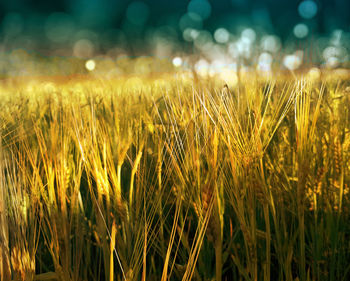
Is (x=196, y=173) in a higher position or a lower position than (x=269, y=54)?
lower

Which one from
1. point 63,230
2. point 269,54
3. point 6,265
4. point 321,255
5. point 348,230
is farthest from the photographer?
point 269,54

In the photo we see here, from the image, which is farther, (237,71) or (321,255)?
(237,71)

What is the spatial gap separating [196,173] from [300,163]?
21 cm

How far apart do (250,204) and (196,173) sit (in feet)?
0.37

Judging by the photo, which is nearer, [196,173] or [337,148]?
[196,173]

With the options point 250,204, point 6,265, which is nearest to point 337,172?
point 250,204

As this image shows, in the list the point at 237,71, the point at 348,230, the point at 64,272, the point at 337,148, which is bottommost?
the point at 348,230

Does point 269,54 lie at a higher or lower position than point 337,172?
higher

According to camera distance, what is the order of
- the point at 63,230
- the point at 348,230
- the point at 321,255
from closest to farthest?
the point at 63,230 < the point at 321,255 < the point at 348,230

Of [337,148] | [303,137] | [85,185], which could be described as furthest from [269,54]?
[85,185]

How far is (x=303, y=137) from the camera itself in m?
0.69

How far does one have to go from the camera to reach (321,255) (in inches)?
31.6

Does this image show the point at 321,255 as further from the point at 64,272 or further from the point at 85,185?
the point at 85,185

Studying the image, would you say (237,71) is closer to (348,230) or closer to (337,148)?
(337,148)
